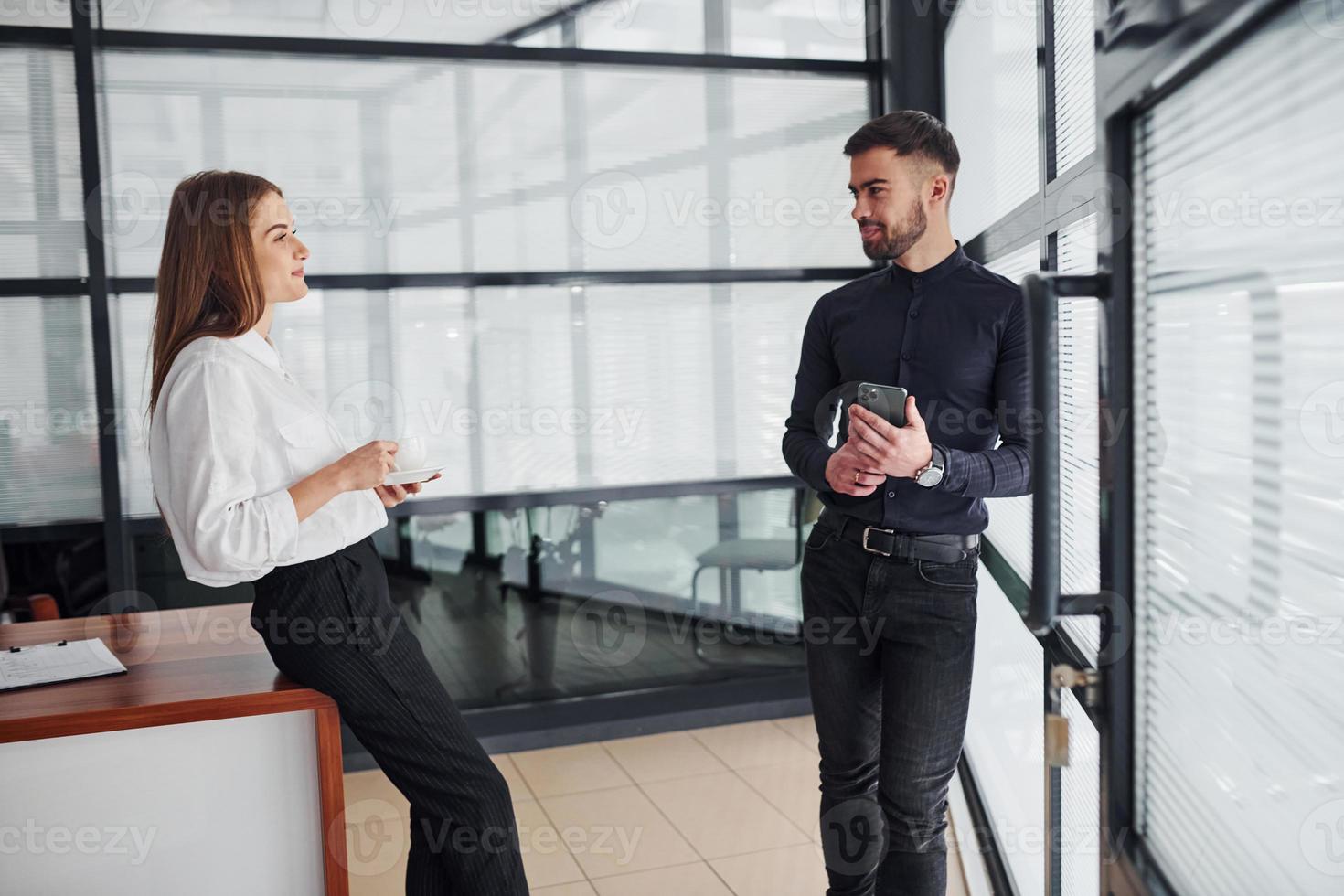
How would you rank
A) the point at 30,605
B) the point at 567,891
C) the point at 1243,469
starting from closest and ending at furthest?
1. the point at 1243,469
2. the point at 567,891
3. the point at 30,605

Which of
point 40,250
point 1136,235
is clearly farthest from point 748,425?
point 1136,235

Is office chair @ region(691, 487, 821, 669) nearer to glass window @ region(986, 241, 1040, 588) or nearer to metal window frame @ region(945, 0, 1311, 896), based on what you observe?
glass window @ region(986, 241, 1040, 588)

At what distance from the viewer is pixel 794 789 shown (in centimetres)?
302

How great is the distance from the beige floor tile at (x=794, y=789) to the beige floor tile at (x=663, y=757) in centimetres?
14

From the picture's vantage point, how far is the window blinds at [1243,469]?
2.45 feet

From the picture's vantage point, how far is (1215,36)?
765mm

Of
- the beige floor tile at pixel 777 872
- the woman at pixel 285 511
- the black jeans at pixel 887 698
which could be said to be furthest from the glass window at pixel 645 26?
the beige floor tile at pixel 777 872

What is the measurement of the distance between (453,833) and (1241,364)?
56.3 inches

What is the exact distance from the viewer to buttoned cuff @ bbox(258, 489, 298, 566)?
5.11ft

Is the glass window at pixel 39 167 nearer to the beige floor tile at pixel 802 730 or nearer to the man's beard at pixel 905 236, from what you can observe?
the man's beard at pixel 905 236

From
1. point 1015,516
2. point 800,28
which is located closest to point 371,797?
point 1015,516

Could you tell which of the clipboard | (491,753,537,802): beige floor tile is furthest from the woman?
(491,753,537,802): beige floor tile

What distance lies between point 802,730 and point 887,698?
5.97 ft

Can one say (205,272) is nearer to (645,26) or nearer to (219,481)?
(219,481)
